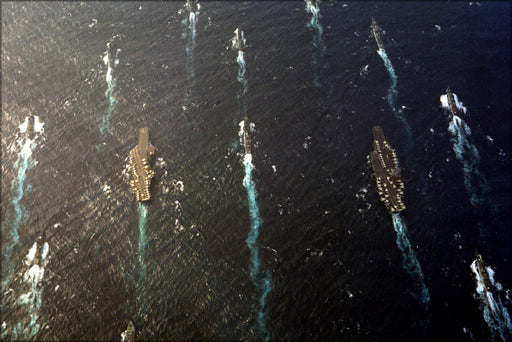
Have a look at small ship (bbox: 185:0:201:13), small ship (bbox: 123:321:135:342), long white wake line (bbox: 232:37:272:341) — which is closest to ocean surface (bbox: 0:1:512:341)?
long white wake line (bbox: 232:37:272:341)

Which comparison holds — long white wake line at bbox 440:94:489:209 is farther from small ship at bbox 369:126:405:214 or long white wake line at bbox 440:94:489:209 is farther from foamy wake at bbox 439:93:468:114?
small ship at bbox 369:126:405:214

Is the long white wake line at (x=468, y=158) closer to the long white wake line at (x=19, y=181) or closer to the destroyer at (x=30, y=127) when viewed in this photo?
the long white wake line at (x=19, y=181)

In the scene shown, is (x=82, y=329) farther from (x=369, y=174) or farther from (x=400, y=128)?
(x=400, y=128)

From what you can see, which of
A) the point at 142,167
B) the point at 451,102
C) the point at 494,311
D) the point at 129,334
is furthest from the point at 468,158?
the point at 129,334

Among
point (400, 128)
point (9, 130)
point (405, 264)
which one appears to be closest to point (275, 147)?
point (400, 128)

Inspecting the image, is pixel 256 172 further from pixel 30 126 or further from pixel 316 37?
pixel 30 126

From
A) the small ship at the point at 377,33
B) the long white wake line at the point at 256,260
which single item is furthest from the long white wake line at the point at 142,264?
the small ship at the point at 377,33
